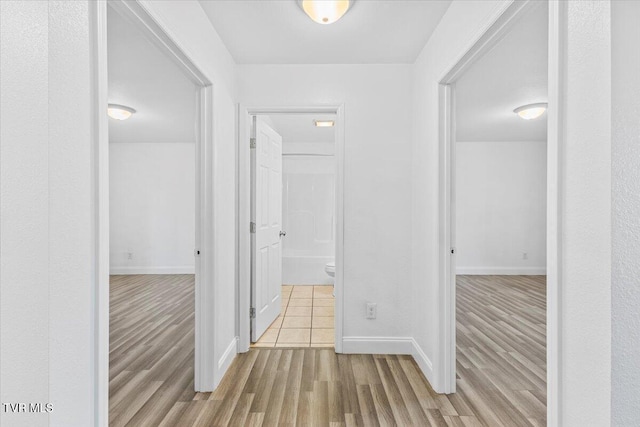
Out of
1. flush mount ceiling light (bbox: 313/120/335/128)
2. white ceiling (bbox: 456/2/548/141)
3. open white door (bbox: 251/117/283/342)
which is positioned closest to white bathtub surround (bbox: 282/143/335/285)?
flush mount ceiling light (bbox: 313/120/335/128)

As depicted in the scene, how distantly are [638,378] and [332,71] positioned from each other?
267 cm

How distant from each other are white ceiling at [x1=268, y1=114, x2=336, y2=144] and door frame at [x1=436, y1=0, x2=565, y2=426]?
6.96ft

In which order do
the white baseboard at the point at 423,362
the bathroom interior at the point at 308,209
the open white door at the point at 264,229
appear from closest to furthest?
the white baseboard at the point at 423,362
the open white door at the point at 264,229
the bathroom interior at the point at 308,209

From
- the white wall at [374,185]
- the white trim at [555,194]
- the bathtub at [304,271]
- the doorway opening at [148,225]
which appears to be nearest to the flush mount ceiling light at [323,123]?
the doorway opening at [148,225]

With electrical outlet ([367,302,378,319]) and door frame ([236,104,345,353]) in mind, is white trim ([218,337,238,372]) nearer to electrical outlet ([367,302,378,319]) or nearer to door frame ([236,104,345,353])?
door frame ([236,104,345,353])

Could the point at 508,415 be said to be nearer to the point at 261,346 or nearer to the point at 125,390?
the point at 261,346

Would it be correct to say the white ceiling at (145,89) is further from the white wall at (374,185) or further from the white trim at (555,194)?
the white trim at (555,194)

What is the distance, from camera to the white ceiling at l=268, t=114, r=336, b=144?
450 centimetres

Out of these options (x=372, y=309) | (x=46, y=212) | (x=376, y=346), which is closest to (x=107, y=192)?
(x=46, y=212)

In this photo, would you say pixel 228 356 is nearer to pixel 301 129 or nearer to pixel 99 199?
pixel 99 199

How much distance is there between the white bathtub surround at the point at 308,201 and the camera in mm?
5934

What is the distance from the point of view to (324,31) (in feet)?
7.84

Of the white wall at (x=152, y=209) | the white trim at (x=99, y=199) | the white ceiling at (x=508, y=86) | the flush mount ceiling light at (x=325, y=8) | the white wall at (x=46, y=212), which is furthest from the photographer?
the white wall at (x=152, y=209)

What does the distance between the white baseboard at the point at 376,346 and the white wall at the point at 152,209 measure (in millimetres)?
4324
